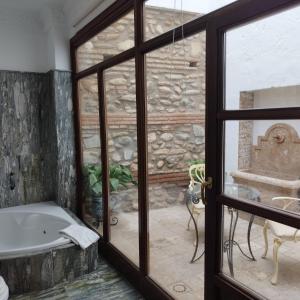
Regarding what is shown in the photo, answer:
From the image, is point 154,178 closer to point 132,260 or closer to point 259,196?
point 132,260

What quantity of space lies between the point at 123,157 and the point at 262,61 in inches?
75.0

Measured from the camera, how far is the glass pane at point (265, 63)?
49.9 inches

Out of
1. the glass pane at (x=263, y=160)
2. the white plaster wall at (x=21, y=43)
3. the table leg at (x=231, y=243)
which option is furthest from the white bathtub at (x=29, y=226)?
the glass pane at (x=263, y=160)

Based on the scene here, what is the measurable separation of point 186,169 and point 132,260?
105 centimetres

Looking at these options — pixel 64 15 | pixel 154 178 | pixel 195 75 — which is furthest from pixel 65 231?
pixel 64 15

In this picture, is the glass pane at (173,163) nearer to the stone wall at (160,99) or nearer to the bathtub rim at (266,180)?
the stone wall at (160,99)

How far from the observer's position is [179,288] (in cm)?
235

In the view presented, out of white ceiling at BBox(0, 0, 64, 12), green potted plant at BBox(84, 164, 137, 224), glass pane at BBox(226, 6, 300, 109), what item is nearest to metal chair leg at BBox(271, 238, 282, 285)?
glass pane at BBox(226, 6, 300, 109)

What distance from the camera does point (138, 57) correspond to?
2.37 m

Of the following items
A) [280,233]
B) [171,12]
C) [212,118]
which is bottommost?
[280,233]

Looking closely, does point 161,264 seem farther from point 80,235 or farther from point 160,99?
point 160,99

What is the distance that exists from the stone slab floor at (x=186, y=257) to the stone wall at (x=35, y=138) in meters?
1.18

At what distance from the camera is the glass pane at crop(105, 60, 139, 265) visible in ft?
9.21

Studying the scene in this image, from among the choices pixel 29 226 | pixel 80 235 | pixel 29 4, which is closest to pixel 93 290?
pixel 80 235
